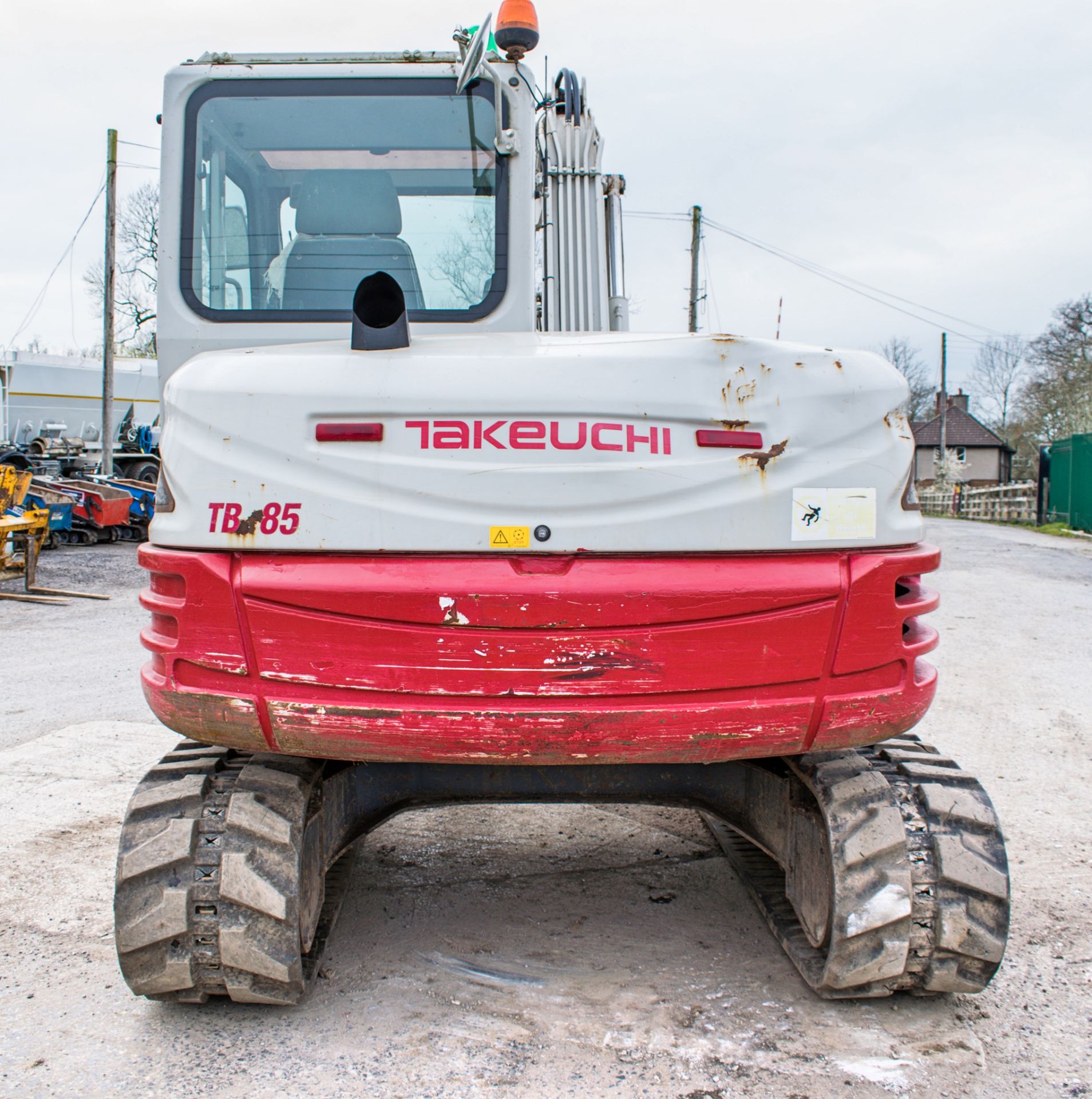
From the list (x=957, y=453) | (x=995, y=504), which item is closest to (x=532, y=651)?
(x=995, y=504)

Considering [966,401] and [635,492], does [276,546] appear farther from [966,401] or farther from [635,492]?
[966,401]

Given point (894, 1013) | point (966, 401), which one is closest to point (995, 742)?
point (894, 1013)

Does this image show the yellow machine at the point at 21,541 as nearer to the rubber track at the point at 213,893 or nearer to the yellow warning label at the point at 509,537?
the rubber track at the point at 213,893

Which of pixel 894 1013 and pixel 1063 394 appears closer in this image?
pixel 894 1013

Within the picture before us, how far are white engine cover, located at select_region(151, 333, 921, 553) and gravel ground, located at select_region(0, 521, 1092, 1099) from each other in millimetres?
1312

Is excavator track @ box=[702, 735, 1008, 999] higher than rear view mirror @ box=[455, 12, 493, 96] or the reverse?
the reverse

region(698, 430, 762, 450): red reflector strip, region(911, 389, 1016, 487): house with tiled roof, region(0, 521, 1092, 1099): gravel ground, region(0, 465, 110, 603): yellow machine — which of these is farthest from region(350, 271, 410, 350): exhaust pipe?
region(911, 389, 1016, 487): house with tiled roof

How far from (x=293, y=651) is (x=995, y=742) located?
475 cm

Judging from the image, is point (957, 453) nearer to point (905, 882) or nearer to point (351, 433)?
point (905, 882)

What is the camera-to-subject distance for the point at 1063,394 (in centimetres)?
4378

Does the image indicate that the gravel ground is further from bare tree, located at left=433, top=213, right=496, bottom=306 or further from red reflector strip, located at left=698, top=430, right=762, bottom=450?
bare tree, located at left=433, top=213, right=496, bottom=306

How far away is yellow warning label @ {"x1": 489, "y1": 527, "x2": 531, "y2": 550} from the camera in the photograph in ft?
7.87

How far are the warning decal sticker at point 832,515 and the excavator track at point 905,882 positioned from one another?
76cm

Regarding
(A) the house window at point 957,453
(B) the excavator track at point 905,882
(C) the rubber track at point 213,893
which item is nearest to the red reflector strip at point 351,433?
(C) the rubber track at point 213,893
